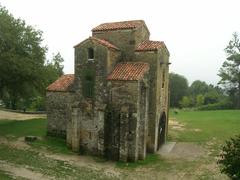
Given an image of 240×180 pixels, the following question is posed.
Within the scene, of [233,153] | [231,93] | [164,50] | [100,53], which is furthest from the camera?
[231,93]

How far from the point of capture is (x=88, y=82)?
24250 mm

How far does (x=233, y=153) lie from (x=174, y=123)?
25185mm

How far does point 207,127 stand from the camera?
37.4 m

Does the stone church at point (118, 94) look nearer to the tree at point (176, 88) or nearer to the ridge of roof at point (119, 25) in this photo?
the ridge of roof at point (119, 25)

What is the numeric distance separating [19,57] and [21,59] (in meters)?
0.53

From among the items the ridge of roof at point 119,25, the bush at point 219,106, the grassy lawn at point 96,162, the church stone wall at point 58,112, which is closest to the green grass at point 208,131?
the grassy lawn at point 96,162

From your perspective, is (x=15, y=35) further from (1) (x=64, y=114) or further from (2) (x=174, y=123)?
(2) (x=174, y=123)

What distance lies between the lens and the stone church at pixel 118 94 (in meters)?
22.5

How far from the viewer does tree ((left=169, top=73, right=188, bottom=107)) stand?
91.7 metres

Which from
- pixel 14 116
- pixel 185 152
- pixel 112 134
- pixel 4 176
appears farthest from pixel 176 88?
pixel 4 176

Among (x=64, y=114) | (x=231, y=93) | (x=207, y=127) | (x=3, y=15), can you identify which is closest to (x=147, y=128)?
(x=64, y=114)

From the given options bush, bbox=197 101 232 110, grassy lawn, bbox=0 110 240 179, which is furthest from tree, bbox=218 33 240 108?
grassy lawn, bbox=0 110 240 179

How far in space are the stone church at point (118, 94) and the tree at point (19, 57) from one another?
708cm

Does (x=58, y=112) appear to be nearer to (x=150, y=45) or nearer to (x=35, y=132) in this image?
(x=35, y=132)
